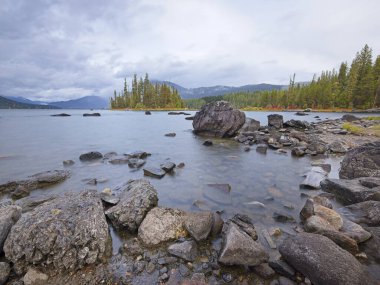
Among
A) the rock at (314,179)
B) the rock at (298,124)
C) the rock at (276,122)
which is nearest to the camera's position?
the rock at (314,179)

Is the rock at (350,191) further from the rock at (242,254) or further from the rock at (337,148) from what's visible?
the rock at (337,148)

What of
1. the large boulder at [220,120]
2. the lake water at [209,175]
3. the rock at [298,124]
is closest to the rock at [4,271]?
the lake water at [209,175]

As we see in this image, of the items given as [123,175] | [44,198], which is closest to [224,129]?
[123,175]

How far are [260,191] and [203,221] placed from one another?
429 cm

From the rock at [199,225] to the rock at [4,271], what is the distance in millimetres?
4024

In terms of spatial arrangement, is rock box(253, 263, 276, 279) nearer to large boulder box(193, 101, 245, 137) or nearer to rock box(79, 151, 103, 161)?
rock box(79, 151, 103, 161)

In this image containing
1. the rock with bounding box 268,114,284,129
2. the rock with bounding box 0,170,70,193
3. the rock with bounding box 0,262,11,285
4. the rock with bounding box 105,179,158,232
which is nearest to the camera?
the rock with bounding box 0,262,11,285

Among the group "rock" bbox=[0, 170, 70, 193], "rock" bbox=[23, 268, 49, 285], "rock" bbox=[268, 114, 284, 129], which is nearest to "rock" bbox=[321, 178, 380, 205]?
"rock" bbox=[23, 268, 49, 285]

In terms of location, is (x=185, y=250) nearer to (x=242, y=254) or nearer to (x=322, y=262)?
(x=242, y=254)

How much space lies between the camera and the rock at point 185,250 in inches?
199

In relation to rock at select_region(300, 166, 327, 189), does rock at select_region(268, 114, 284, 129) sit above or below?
above

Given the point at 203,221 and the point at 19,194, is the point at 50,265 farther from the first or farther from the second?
the point at 19,194

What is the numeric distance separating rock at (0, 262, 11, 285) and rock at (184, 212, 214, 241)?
4024 mm

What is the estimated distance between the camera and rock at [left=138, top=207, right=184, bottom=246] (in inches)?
223
